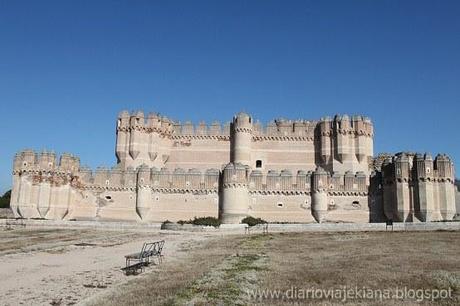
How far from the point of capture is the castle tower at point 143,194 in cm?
4344

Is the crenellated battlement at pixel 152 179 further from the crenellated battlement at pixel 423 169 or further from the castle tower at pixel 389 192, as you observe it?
the crenellated battlement at pixel 423 169

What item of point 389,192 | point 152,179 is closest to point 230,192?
point 152,179

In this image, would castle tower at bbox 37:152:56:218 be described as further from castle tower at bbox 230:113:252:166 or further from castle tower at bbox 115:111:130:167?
castle tower at bbox 230:113:252:166

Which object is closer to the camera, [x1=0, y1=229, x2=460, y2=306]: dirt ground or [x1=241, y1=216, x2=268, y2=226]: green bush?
[x1=0, y1=229, x2=460, y2=306]: dirt ground

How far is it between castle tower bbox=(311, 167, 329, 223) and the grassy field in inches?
911

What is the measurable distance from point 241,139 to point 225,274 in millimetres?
37811

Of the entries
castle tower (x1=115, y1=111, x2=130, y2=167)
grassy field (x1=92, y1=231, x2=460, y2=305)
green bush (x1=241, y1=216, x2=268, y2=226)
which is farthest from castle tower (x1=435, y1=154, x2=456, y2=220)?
castle tower (x1=115, y1=111, x2=130, y2=167)

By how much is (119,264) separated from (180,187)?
2827 cm

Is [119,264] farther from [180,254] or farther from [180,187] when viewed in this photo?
[180,187]

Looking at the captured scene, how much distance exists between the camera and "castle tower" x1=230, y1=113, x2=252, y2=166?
50.4m

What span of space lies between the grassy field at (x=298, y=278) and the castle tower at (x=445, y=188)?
21.6 meters

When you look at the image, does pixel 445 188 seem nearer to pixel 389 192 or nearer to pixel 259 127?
pixel 389 192

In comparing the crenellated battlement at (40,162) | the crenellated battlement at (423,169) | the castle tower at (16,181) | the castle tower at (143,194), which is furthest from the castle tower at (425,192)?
the castle tower at (16,181)

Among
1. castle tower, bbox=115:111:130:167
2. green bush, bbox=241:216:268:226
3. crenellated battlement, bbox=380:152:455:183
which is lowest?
green bush, bbox=241:216:268:226
